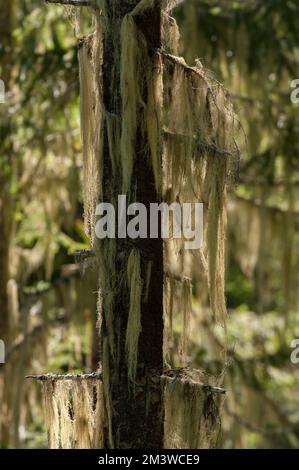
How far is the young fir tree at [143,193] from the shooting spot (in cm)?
349

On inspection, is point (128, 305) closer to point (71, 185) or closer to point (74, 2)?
point (74, 2)

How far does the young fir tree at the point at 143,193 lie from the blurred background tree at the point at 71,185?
385 cm

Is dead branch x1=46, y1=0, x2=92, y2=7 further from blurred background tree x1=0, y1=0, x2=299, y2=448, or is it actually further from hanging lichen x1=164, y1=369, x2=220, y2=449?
blurred background tree x1=0, y1=0, x2=299, y2=448

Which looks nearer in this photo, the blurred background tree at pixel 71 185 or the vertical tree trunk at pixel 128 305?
→ the vertical tree trunk at pixel 128 305

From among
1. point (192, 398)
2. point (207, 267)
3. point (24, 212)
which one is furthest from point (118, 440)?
point (24, 212)

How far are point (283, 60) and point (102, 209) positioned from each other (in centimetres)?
521

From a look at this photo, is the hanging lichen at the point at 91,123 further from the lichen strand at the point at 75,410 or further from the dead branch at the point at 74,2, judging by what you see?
the lichen strand at the point at 75,410

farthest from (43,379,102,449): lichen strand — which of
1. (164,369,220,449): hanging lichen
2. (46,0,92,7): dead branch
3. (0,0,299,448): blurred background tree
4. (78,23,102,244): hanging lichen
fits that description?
(0,0,299,448): blurred background tree

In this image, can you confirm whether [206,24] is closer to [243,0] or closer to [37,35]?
[243,0]

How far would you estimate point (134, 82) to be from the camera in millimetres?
3529
